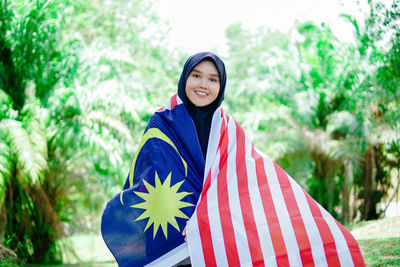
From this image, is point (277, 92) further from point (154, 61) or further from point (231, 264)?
point (231, 264)

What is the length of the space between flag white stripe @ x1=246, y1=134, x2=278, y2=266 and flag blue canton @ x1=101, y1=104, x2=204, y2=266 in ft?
1.06

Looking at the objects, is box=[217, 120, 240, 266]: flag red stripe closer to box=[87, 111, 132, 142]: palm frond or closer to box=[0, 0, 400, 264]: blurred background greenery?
box=[0, 0, 400, 264]: blurred background greenery

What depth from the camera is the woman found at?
2.60 m

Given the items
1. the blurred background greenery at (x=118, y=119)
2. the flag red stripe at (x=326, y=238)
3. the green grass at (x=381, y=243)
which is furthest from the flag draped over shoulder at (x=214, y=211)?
the blurred background greenery at (x=118, y=119)

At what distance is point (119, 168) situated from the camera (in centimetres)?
845

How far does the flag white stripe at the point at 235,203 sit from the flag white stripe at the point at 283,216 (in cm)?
22

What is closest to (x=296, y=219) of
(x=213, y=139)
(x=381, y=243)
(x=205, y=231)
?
(x=205, y=231)

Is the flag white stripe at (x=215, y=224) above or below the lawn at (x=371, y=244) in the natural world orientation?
above

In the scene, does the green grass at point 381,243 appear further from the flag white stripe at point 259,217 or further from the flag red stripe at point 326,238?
the flag white stripe at point 259,217

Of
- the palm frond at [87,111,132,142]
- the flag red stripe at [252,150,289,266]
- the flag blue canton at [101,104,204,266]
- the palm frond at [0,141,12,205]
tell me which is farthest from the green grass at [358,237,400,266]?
the palm frond at [0,141,12,205]

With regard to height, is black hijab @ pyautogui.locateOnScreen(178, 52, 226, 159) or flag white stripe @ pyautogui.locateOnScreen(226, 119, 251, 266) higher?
→ black hijab @ pyautogui.locateOnScreen(178, 52, 226, 159)

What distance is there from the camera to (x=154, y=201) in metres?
2.78

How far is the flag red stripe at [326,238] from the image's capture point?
255cm

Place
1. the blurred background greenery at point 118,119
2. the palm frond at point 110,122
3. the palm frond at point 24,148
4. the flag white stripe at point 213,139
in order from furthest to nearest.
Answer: the palm frond at point 110,122 → the blurred background greenery at point 118,119 → the palm frond at point 24,148 → the flag white stripe at point 213,139
